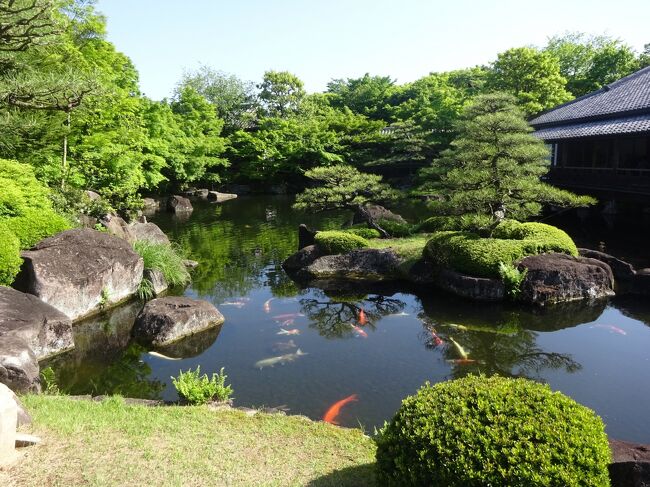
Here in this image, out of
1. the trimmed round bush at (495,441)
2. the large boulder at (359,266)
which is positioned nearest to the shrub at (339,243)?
the large boulder at (359,266)

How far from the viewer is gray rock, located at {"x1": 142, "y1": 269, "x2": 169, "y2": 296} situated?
14.0 metres

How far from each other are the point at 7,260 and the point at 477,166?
41.4ft

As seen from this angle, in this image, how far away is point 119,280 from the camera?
12.7 metres

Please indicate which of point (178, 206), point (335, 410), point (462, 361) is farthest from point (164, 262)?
point (178, 206)

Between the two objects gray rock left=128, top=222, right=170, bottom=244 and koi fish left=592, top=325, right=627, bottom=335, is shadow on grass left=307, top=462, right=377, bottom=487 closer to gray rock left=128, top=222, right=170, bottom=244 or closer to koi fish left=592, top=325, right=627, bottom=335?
koi fish left=592, top=325, right=627, bottom=335

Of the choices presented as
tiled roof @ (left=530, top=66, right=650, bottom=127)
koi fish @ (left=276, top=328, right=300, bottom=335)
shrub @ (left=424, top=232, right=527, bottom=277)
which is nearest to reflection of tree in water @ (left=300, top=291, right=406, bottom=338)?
koi fish @ (left=276, top=328, right=300, bottom=335)

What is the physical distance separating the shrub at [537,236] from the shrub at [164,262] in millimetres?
10016

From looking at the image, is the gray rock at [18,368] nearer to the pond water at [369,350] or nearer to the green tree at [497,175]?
the pond water at [369,350]

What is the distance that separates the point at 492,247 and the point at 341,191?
6194mm

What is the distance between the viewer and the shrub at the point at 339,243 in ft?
54.5

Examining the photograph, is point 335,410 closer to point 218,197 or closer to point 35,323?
point 35,323

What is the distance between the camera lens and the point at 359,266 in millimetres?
16266

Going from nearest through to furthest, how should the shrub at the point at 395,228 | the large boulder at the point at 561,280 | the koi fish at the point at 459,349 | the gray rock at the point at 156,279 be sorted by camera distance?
the koi fish at the point at 459,349, the large boulder at the point at 561,280, the gray rock at the point at 156,279, the shrub at the point at 395,228

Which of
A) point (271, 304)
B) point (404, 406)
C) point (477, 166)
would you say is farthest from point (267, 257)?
point (404, 406)
